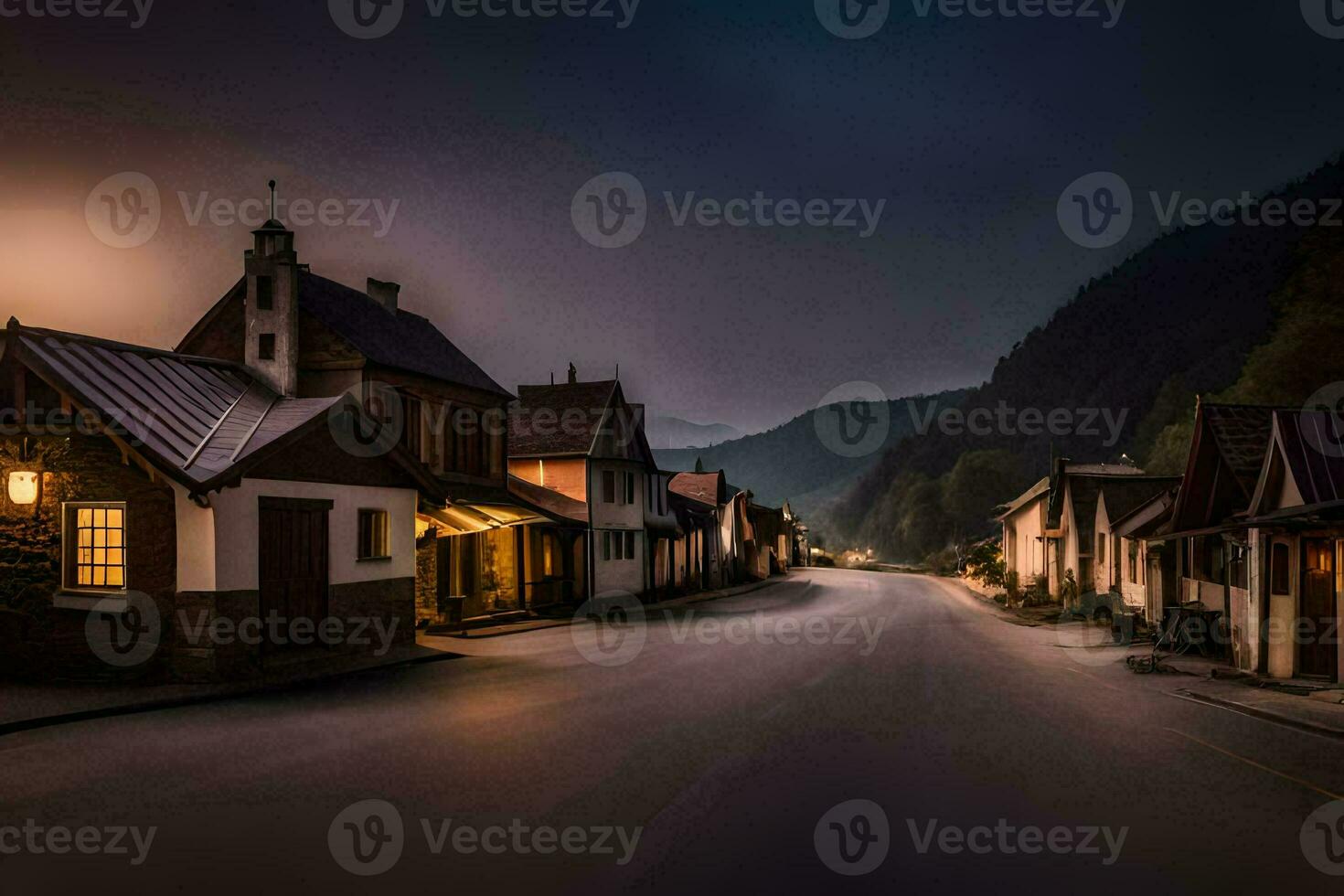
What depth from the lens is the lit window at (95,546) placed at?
54.4 feet

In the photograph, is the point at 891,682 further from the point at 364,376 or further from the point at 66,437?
the point at 364,376

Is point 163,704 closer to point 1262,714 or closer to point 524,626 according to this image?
point 524,626

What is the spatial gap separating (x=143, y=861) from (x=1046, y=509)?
46.2 meters

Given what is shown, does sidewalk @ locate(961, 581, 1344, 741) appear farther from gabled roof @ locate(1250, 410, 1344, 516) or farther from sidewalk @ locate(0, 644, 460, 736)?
sidewalk @ locate(0, 644, 460, 736)

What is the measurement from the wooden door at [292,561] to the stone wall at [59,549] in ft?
5.60

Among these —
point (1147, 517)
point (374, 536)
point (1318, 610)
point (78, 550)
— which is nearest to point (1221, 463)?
point (1318, 610)

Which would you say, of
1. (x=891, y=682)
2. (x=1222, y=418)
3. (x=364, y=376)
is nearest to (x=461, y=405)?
(x=364, y=376)

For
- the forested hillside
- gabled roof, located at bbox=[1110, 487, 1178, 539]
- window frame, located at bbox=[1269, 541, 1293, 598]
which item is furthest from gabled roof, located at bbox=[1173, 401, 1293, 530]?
Answer: the forested hillside

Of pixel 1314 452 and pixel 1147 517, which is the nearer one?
pixel 1314 452

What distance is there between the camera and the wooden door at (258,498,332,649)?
1791cm

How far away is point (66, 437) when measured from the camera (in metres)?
16.4

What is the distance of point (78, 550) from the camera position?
16828mm

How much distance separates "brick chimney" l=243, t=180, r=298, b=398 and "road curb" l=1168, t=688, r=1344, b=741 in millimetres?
20774

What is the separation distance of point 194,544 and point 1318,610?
740 inches
